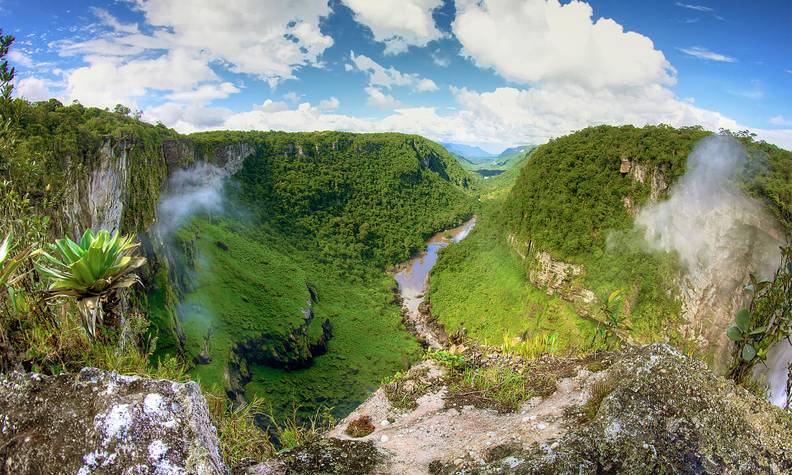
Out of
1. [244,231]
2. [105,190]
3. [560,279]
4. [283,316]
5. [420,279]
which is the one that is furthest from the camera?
[420,279]

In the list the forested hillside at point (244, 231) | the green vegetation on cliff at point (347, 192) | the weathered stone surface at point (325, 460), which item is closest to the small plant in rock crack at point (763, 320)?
the weathered stone surface at point (325, 460)

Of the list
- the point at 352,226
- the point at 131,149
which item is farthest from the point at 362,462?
the point at 352,226

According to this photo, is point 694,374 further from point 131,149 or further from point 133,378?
point 131,149

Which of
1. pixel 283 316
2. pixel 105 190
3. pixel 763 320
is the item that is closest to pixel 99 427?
pixel 763 320

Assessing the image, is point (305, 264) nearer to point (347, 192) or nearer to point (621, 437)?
point (347, 192)

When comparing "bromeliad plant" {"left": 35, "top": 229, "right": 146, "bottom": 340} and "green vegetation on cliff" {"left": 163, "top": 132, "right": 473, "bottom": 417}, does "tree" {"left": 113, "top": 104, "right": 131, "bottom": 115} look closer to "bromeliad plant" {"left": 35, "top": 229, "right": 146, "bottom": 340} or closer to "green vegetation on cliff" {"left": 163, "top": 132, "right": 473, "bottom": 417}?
"green vegetation on cliff" {"left": 163, "top": 132, "right": 473, "bottom": 417}

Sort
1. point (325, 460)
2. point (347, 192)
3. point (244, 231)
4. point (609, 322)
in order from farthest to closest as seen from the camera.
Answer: point (347, 192), point (244, 231), point (609, 322), point (325, 460)
